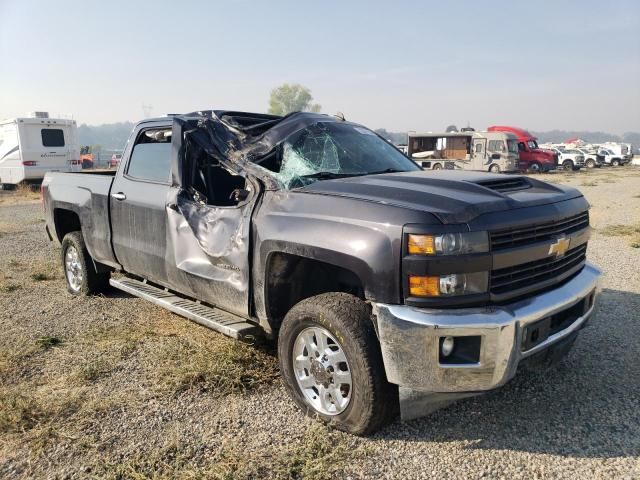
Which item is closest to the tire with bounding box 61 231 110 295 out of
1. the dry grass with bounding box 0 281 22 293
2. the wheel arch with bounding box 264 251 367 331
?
the dry grass with bounding box 0 281 22 293

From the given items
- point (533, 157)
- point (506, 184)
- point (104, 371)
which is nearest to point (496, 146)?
point (533, 157)

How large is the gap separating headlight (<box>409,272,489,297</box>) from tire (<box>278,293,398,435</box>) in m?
0.38

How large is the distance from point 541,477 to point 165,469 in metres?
1.95

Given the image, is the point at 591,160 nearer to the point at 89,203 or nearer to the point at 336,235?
the point at 89,203

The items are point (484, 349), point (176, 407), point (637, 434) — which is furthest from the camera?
point (176, 407)

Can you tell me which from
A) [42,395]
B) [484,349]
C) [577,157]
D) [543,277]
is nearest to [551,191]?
[543,277]

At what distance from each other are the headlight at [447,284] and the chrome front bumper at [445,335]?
0.29ft

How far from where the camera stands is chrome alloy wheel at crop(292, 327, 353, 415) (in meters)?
3.02

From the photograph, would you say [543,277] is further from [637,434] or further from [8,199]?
[8,199]

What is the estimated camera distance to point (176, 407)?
3.37m

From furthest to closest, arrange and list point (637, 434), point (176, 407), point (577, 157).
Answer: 1. point (577, 157)
2. point (176, 407)
3. point (637, 434)

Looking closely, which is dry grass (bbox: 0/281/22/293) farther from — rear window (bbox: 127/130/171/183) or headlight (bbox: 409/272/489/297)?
headlight (bbox: 409/272/489/297)

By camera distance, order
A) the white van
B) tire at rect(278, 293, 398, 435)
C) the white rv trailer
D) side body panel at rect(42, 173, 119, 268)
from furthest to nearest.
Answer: the white rv trailer, the white van, side body panel at rect(42, 173, 119, 268), tire at rect(278, 293, 398, 435)

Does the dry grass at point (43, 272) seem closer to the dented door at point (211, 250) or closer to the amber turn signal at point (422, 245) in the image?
the dented door at point (211, 250)
